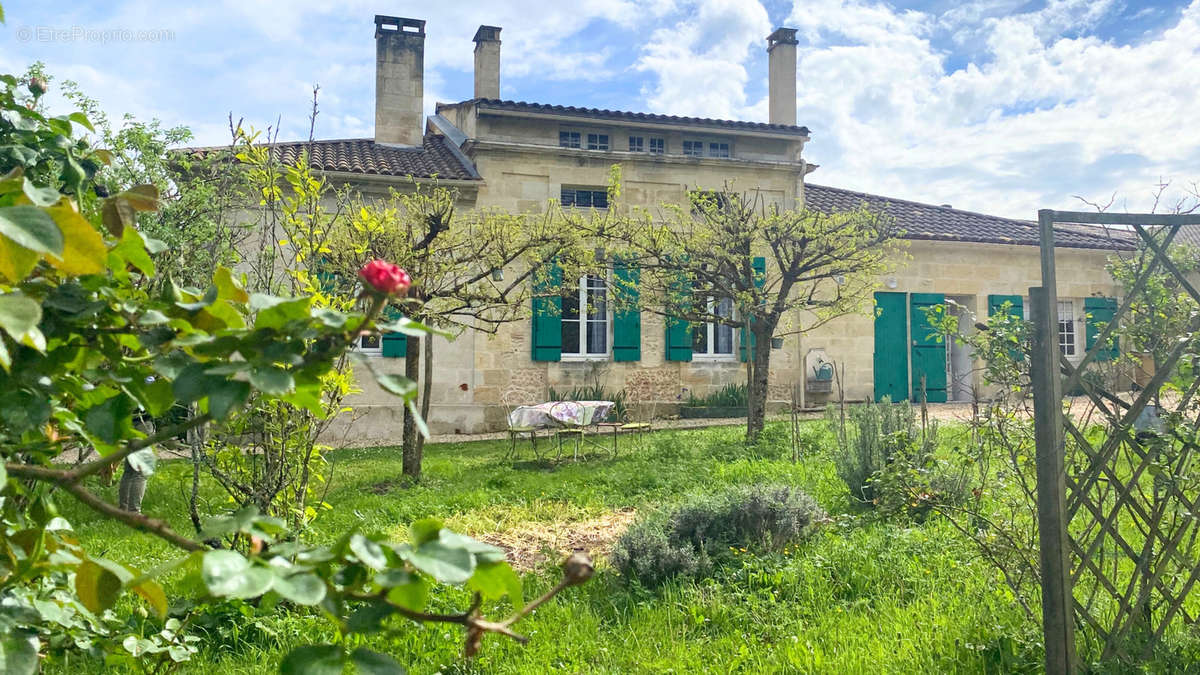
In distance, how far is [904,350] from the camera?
1580 centimetres

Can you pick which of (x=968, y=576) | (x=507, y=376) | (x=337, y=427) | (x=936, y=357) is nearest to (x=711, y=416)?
(x=507, y=376)

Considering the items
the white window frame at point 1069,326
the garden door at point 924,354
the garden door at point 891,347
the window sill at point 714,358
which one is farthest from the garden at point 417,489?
the white window frame at point 1069,326

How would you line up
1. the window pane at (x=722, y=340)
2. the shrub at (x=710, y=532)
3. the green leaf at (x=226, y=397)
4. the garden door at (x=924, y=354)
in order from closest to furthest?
the green leaf at (x=226, y=397)
the shrub at (x=710, y=532)
the window pane at (x=722, y=340)
the garden door at (x=924, y=354)

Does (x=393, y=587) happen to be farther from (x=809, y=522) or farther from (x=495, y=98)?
(x=495, y=98)

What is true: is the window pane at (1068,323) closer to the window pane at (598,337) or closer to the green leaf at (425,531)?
the window pane at (598,337)

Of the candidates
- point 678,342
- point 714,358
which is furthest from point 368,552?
point 714,358

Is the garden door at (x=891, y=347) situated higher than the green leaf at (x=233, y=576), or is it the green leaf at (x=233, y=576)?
the garden door at (x=891, y=347)

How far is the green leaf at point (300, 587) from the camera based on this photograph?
0.73 meters

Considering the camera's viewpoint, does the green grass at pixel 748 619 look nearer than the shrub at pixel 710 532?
Yes

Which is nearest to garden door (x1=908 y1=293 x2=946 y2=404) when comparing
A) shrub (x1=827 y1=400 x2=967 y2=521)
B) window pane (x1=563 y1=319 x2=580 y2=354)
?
window pane (x1=563 y1=319 x2=580 y2=354)

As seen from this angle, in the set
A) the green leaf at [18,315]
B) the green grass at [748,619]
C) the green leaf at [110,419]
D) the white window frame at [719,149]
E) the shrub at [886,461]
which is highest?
the white window frame at [719,149]

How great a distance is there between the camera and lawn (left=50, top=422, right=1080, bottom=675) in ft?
11.1

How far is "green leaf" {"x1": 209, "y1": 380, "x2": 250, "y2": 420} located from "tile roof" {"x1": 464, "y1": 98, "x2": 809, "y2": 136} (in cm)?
1364

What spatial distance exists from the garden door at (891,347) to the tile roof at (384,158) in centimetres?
822
